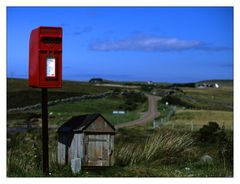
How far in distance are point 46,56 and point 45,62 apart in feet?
0.29

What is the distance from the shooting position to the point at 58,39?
765 centimetres

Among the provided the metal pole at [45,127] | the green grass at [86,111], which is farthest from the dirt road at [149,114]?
the metal pole at [45,127]

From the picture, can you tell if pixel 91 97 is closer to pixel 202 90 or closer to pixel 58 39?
pixel 202 90

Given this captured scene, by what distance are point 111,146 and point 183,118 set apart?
31.4 metres

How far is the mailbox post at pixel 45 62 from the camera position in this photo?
7.51m

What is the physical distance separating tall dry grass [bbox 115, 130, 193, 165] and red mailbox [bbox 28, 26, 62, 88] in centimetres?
204

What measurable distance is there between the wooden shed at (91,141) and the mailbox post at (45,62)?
0.64 meters

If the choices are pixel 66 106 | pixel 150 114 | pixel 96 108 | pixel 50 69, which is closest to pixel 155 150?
pixel 50 69

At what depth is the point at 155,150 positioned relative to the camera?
922 centimetres

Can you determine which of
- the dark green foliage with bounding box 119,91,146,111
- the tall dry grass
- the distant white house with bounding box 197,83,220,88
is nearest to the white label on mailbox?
the tall dry grass

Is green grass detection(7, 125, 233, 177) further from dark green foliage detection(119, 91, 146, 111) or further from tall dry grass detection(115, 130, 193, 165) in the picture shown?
dark green foliage detection(119, 91, 146, 111)

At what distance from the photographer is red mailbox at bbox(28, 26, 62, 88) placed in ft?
24.6

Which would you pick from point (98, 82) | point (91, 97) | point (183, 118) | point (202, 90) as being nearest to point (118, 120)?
point (183, 118)

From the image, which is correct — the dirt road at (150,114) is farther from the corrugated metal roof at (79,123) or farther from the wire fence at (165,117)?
the corrugated metal roof at (79,123)
